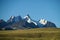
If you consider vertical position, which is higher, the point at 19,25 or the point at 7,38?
the point at 19,25

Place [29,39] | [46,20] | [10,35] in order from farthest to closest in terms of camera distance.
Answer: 1. [46,20]
2. [10,35]
3. [29,39]

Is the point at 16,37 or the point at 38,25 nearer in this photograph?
the point at 16,37

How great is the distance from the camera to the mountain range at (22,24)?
4953 mm

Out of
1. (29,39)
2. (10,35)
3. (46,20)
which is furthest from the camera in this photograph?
(46,20)

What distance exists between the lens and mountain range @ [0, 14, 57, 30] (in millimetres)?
4953

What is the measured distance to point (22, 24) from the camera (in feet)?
17.5

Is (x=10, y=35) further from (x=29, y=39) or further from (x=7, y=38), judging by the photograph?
(x=29, y=39)

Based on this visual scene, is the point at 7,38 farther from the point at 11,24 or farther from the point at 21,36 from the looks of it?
the point at 11,24

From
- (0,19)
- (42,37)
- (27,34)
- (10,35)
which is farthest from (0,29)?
(42,37)

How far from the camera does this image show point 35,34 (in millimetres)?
4043

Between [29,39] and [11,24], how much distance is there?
155cm

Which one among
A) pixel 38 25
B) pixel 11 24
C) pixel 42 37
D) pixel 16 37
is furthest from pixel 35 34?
pixel 11 24

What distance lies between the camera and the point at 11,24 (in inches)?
208

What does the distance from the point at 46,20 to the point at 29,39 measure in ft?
4.26
